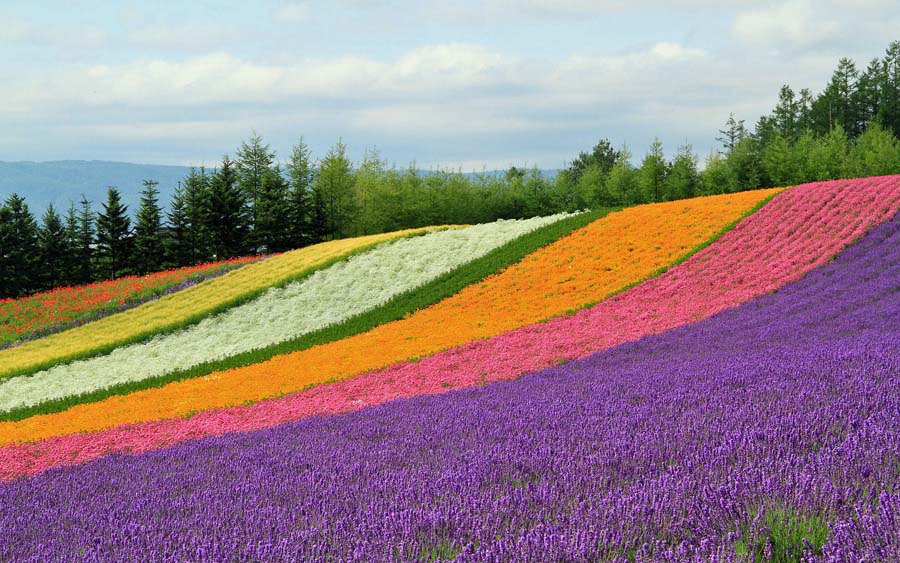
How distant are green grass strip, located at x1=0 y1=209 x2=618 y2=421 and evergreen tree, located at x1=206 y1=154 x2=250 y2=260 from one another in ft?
100.0

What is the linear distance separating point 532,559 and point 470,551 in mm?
389

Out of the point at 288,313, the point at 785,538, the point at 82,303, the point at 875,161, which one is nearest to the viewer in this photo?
the point at 785,538

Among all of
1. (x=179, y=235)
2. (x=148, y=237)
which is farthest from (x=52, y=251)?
(x=179, y=235)

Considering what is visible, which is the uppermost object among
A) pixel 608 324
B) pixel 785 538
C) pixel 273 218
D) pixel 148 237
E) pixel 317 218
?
pixel 273 218

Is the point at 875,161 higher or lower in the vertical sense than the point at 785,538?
higher

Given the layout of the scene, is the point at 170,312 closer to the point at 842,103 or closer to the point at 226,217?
the point at 226,217

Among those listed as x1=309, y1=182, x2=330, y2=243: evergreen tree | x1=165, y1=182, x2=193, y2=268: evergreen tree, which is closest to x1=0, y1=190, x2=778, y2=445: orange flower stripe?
x1=309, y1=182, x2=330, y2=243: evergreen tree

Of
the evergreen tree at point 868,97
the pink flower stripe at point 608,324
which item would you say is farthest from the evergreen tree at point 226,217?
the evergreen tree at point 868,97

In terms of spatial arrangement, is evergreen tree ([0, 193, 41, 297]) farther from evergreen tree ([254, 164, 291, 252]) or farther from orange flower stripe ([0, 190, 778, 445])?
orange flower stripe ([0, 190, 778, 445])

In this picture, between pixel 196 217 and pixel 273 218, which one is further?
pixel 196 217

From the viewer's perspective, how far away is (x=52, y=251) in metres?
56.9

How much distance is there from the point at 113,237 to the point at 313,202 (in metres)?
16.7

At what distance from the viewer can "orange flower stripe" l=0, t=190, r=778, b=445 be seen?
1680cm

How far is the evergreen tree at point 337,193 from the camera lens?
64.1 meters
